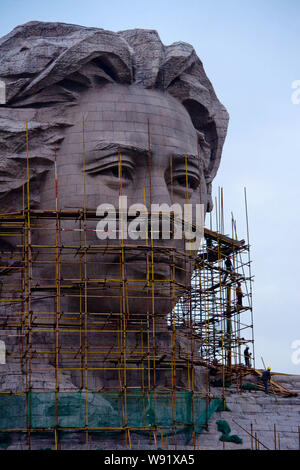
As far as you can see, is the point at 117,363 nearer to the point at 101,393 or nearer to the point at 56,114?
the point at 101,393

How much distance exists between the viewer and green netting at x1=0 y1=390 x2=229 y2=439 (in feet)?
92.6

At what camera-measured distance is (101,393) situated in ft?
94.4

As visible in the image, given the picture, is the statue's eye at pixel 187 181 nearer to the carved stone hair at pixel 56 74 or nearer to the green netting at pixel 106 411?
the carved stone hair at pixel 56 74

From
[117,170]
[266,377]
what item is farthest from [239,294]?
[117,170]

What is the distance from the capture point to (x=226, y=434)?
29281 mm

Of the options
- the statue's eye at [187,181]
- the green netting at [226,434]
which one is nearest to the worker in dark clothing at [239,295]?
the statue's eye at [187,181]

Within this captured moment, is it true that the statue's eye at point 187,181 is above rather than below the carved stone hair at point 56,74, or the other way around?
below

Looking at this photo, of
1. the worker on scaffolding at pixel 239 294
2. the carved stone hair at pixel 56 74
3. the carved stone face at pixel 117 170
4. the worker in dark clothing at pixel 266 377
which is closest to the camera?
the carved stone face at pixel 117 170

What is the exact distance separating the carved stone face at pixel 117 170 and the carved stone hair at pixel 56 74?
1.07 feet

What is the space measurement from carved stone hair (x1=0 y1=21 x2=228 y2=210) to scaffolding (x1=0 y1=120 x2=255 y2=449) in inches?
36.1

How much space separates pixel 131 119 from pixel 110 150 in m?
1.12

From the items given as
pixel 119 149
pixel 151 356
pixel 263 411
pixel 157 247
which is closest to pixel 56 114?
pixel 119 149

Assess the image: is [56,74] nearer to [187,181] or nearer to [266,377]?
[187,181]

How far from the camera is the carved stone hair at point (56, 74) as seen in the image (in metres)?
31.2
